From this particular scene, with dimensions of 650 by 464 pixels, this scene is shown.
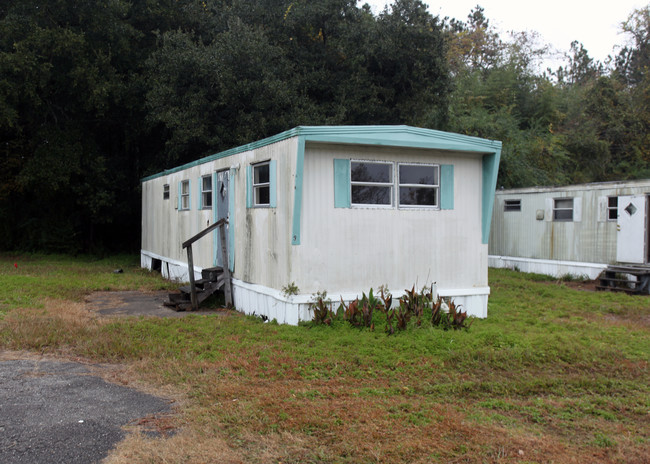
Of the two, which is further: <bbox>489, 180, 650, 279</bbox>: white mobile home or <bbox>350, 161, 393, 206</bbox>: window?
<bbox>489, 180, 650, 279</bbox>: white mobile home

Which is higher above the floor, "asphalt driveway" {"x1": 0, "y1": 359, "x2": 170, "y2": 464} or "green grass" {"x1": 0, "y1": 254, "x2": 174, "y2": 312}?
"green grass" {"x1": 0, "y1": 254, "x2": 174, "y2": 312}

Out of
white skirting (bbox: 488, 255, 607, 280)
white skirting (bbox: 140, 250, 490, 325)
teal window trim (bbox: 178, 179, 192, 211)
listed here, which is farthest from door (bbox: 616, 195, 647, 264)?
teal window trim (bbox: 178, 179, 192, 211)

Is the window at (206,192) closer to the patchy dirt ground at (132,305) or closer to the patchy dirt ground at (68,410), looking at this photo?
the patchy dirt ground at (132,305)

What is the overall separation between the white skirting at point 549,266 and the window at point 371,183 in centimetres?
782

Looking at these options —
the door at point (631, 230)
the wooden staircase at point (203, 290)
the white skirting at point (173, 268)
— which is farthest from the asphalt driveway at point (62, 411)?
the door at point (631, 230)

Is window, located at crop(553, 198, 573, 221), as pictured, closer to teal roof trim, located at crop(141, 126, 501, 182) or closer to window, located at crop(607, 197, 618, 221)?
window, located at crop(607, 197, 618, 221)

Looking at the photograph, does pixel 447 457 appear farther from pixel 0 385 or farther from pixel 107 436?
pixel 0 385

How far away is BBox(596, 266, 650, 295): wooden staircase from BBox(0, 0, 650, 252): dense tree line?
8.62 metres

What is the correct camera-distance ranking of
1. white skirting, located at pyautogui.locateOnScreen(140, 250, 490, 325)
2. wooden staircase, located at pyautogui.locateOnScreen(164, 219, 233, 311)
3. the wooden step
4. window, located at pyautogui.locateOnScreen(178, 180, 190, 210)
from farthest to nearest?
window, located at pyautogui.locateOnScreen(178, 180, 190, 210) < the wooden step < wooden staircase, located at pyautogui.locateOnScreen(164, 219, 233, 311) < white skirting, located at pyautogui.locateOnScreen(140, 250, 490, 325)

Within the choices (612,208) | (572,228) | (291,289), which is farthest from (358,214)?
(572,228)

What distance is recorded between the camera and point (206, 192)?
10.8 metres

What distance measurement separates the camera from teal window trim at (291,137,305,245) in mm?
7129

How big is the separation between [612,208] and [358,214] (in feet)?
26.9

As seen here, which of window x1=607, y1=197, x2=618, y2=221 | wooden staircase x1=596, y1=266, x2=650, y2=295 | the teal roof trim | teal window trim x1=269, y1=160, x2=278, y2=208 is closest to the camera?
the teal roof trim
